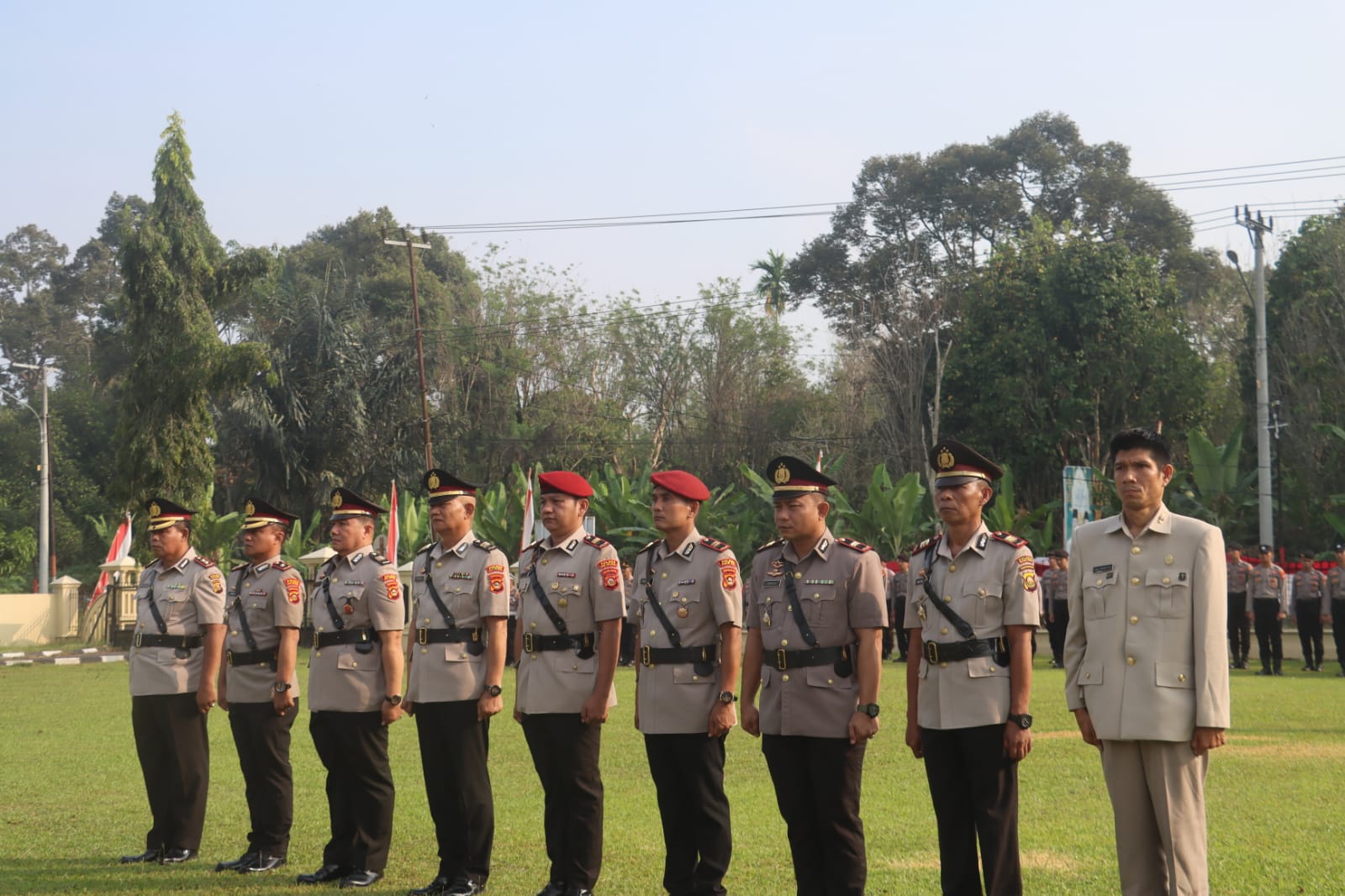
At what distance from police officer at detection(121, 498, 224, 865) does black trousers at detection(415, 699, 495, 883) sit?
150cm

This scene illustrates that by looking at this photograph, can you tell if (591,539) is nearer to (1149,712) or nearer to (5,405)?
(1149,712)

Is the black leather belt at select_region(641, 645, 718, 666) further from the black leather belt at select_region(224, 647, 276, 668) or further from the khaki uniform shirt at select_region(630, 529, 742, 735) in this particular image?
the black leather belt at select_region(224, 647, 276, 668)

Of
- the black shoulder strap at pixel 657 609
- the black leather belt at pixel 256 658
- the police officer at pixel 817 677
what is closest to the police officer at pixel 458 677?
the black shoulder strap at pixel 657 609

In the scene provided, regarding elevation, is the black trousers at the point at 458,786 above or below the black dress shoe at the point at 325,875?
above

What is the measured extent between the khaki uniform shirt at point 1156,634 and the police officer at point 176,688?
4.59 metres

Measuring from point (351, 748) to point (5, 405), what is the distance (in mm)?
52253

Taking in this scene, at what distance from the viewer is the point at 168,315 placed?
28.3 meters

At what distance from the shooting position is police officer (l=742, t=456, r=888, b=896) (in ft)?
17.1

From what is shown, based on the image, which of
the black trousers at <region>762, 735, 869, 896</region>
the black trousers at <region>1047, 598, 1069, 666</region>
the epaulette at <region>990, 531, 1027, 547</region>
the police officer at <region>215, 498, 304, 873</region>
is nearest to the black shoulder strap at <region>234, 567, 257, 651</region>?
the police officer at <region>215, 498, 304, 873</region>

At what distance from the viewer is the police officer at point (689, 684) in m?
5.61

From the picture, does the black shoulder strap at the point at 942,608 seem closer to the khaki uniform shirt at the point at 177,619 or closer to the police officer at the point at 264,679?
the police officer at the point at 264,679

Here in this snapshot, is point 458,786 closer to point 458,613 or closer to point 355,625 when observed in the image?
point 458,613

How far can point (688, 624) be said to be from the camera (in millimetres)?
5762

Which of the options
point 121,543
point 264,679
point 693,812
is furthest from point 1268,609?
point 121,543
